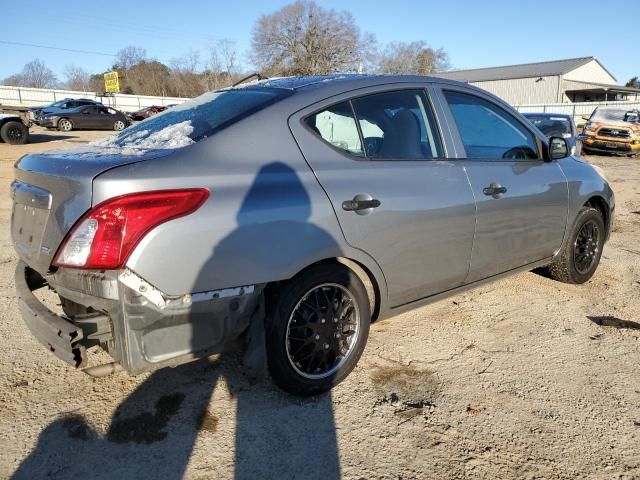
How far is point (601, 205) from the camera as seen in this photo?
485 cm

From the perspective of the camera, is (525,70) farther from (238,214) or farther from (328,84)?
(238,214)

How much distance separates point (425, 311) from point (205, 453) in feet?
7.46

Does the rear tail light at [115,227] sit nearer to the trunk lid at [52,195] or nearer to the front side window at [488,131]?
the trunk lid at [52,195]

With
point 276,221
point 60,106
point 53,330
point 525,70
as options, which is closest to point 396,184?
point 276,221

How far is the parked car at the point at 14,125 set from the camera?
54.5 feet

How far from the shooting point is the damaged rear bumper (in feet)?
7.32

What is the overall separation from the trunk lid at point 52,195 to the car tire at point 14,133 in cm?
1649

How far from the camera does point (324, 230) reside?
8.82 feet

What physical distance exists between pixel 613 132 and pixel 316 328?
19.5 metres

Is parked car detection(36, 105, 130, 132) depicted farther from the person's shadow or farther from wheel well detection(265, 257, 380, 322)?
wheel well detection(265, 257, 380, 322)

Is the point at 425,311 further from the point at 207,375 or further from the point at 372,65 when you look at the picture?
the point at 372,65

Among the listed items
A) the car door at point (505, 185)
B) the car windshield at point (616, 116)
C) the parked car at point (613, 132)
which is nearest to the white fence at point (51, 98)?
the car windshield at point (616, 116)

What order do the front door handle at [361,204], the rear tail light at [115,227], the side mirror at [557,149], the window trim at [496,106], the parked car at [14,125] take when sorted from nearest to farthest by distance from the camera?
the rear tail light at [115,227], the front door handle at [361,204], the window trim at [496,106], the side mirror at [557,149], the parked car at [14,125]

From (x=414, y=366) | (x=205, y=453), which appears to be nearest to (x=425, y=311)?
(x=414, y=366)
